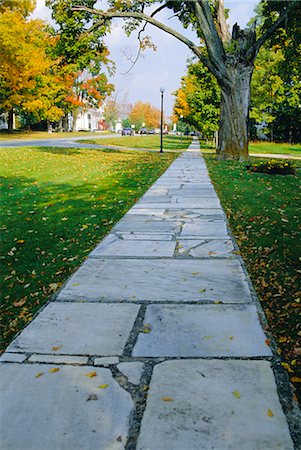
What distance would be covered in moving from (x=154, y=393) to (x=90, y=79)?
63814 mm

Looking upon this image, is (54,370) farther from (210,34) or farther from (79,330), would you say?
(210,34)

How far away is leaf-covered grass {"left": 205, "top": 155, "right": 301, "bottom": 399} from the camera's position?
312 cm

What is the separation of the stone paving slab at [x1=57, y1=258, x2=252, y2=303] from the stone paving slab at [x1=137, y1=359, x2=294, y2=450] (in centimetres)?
105

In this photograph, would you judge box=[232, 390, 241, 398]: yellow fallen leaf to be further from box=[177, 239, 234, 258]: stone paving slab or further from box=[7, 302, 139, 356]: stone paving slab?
box=[177, 239, 234, 258]: stone paving slab

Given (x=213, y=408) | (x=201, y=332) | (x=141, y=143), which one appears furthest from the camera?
(x=141, y=143)

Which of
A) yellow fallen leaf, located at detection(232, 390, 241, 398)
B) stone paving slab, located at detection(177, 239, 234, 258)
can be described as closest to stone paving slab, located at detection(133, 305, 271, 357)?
yellow fallen leaf, located at detection(232, 390, 241, 398)

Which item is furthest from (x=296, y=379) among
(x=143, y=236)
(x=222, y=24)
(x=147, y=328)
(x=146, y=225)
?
(x=222, y=24)

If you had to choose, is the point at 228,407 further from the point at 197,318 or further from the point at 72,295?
the point at 72,295

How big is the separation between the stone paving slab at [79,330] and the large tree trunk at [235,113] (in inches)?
565

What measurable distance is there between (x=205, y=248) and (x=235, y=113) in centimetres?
1255

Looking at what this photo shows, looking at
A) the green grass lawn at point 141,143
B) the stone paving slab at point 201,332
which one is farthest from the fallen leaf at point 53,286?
the green grass lawn at point 141,143

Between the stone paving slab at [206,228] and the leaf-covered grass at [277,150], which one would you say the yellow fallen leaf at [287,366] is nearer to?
the stone paving slab at [206,228]

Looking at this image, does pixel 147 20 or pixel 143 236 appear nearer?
pixel 143 236

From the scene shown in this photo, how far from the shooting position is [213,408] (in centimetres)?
211
